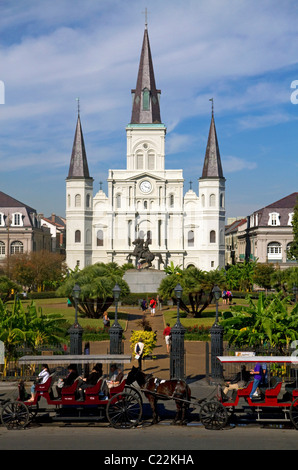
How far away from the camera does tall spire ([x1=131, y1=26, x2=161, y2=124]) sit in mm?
89438

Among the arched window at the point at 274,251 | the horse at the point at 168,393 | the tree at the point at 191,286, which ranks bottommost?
the horse at the point at 168,393

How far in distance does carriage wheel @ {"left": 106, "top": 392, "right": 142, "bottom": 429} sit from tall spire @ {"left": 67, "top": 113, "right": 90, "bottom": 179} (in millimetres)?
73565

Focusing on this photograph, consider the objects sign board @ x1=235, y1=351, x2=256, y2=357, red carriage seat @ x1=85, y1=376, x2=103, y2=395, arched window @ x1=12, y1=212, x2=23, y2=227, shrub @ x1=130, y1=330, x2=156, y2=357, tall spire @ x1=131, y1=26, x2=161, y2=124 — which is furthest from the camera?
tall spire @ x1=131, y1=26, x2=161, y2=124

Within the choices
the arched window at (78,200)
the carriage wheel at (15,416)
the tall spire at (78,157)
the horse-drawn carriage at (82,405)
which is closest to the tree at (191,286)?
the horse-drawn carriage at (82,405)

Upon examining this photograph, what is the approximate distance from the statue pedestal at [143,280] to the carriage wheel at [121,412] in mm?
43297

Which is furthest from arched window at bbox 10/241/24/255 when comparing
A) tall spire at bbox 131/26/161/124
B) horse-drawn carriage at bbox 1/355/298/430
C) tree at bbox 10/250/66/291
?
horse-drawn carriage at bbox 1/355/298/430

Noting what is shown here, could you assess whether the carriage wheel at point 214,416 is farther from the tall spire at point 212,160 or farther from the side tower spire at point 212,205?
the tall spire at point 212,160

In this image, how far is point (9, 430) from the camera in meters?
14.6

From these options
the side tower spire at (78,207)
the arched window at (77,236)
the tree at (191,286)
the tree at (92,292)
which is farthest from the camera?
the arched window at (77,236)

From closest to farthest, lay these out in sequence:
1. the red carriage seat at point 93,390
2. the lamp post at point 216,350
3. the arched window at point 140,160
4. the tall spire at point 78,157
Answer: the red carriage seat at point 93,390
the lamp post at point 216,350
the tall spire at point 78,157
the arched window at point 140,160

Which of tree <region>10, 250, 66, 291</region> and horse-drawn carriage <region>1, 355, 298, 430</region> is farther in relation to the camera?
tree <region>10, 250, 66, 291</region>

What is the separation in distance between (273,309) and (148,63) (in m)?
73.2

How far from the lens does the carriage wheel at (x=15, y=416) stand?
14663 millimetres

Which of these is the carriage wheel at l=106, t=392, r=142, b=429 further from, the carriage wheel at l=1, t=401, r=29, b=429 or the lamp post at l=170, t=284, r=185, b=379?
the lamp post at l=170, t=284, r=185, b=379
